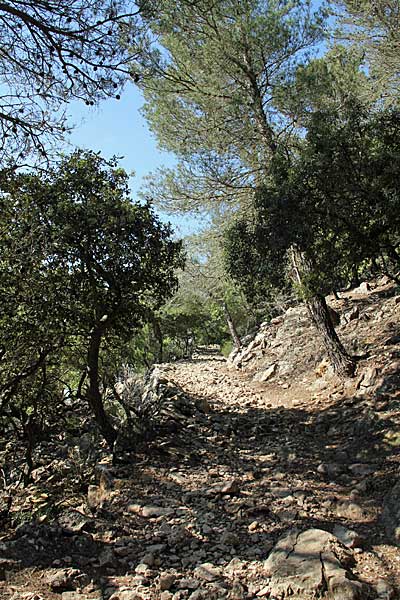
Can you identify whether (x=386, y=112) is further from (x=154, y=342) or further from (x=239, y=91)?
(x=154, y=342)

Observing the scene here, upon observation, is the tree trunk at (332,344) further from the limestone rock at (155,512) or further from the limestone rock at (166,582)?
the limestone rock at (166,582)

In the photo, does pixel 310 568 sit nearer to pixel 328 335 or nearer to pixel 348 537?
pixel 348 537

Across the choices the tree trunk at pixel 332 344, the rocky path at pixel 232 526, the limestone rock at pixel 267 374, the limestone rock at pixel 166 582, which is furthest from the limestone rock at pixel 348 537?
the limestone rock at pixel 267 374

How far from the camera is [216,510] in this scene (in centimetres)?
455

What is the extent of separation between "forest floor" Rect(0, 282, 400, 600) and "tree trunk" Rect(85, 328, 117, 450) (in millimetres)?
595

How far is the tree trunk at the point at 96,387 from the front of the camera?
618 cm

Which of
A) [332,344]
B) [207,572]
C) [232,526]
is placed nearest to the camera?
[207,572]

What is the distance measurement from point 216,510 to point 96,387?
2580 millimetres

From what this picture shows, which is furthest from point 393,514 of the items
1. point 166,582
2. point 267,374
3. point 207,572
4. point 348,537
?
point 267,374

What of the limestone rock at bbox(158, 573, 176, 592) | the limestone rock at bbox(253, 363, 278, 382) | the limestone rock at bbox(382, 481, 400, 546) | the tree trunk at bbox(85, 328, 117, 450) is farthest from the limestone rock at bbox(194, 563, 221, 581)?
the limestone rock at bbox(253, 363, 278, 382)

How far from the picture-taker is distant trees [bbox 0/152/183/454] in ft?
17.3

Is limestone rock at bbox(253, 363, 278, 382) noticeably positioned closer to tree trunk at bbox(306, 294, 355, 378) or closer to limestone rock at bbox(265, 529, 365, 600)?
tree trunk at bbox(306, 294, 355, 378)

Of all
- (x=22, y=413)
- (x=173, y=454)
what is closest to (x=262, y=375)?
(x=173, y=454)

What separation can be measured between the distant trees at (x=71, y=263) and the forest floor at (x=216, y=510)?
1433mm
